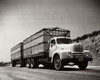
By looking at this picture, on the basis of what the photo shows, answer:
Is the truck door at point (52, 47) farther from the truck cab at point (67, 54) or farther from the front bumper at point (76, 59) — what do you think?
the front bumper at point (76, 59)

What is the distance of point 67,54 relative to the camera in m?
13.9

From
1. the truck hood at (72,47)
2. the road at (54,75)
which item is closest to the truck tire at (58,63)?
the truck hood at (72,47)

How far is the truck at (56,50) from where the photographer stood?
46.1 ft

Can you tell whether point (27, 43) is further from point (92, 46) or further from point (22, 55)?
point (92, 46)

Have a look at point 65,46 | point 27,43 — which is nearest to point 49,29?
point 65,46

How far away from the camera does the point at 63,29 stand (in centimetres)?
1769

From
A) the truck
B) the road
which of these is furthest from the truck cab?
the road

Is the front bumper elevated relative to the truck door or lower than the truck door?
lower

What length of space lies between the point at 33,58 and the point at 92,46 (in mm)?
14013

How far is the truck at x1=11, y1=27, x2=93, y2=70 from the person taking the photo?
14039mm

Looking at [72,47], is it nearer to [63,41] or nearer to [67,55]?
[67,55]

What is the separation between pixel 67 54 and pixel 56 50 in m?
1.24

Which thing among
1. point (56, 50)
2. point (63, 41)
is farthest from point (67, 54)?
point (63, 41)

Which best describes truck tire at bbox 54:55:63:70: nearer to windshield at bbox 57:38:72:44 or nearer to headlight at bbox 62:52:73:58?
headlight at bbox 62:52:73:58
